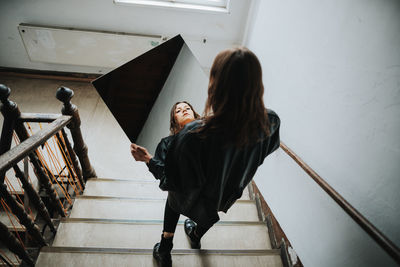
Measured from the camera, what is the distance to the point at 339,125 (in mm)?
1085

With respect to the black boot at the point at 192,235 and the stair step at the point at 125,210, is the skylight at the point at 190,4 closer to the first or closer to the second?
the stair step at the point at 125,210

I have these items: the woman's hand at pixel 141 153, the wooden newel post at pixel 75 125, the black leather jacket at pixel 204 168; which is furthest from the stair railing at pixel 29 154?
the black leather jacket at pixel 204 168

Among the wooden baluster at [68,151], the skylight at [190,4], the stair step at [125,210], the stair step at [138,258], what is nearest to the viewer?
the stair step at [138,258]

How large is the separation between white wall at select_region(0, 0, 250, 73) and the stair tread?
2.20 meters

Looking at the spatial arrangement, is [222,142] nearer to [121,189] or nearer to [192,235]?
[192,235]

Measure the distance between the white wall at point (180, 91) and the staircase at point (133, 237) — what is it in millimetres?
627

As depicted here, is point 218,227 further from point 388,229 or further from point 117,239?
point 388,229

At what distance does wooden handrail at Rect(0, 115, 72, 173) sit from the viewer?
92 cm

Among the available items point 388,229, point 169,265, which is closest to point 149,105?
point 169,265

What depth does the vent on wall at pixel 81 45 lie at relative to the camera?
117 inches

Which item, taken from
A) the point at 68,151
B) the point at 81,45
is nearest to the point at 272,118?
the point at 68,151

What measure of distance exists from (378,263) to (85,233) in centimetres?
169

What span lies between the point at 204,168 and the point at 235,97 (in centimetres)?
31

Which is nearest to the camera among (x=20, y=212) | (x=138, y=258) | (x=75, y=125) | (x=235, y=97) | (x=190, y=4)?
(x=235, y=97)
